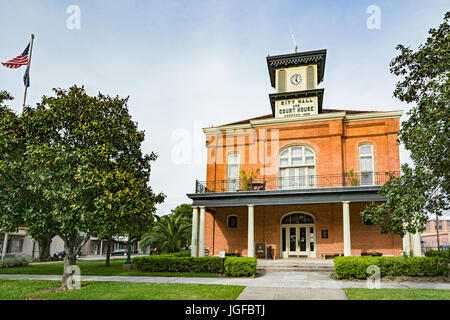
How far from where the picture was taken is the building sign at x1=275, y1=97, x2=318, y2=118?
77.9 feet

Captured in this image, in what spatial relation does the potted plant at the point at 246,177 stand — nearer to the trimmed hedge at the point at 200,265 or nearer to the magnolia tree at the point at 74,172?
the trimmed hedge at the point at 200,265

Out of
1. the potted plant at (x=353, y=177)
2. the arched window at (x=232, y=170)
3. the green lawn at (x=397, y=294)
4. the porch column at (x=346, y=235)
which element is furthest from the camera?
the arched window at (x=232, y=170)

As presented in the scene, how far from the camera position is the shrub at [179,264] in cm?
1620

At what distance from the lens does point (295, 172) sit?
22547 millimetres

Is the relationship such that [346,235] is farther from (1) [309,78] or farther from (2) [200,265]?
(1) [309,78]

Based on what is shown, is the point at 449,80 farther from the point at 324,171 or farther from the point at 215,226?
the point at 215,226

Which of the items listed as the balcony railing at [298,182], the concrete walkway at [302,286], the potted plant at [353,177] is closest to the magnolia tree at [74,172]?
the concrete walkway at [302,286]

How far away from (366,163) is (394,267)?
9.04 m

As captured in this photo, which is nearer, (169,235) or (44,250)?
(169,235)

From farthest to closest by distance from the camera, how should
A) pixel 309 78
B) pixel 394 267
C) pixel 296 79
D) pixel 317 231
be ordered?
pixel 296 79, pixel 309 78, pixel 317 231, pixel 394 267

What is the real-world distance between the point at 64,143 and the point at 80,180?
1.98 m

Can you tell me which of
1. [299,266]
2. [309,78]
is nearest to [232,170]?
[309,78]

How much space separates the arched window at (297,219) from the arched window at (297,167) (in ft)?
5.93
